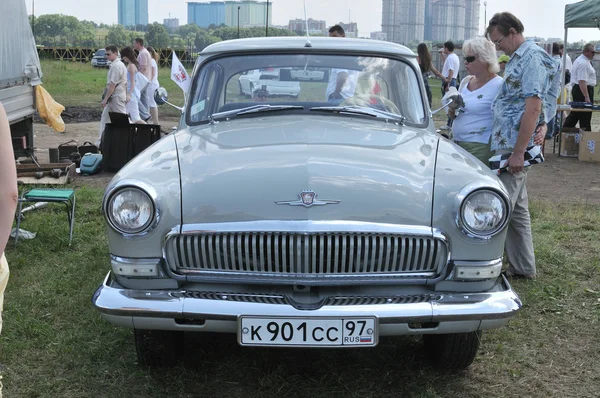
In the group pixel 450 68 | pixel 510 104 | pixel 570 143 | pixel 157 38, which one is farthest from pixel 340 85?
pixel 157 38

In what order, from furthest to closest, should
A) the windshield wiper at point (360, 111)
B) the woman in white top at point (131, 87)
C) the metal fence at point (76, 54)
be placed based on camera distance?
the metal fence at point (76, 54) < the woman in white top at point (131, 87) < the windshield wiper at point (360, 111)

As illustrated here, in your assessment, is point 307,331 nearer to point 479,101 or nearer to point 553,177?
point 479,101

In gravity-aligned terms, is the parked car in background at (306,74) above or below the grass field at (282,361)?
above

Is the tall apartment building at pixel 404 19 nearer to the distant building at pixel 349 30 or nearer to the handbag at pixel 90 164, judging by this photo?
the distant building at pixel 349 30

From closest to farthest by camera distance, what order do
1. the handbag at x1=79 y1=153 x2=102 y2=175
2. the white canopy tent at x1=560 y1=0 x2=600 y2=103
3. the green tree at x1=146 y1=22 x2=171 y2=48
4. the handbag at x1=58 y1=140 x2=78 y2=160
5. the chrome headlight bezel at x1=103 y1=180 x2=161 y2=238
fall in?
the chrome headlight bezel at x1=103 y1=180 x2=161 y2=238 < the handbag at x1=79 y1=153 x2=102 y2=175 < the handbag at x1=58 y1=140 x2=78 y2=160 < the white canopy tent at x1=560 y1=0 x2=600 y2=103 < the green tree at x1=146 y1=22 x2=171 y2=48

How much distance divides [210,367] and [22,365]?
1033 mm

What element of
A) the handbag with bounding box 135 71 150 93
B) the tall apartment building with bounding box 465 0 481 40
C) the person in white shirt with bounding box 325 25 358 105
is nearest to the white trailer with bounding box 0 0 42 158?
the handbag with bounding box 135 71 150 93

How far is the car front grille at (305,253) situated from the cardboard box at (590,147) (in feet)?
33.8

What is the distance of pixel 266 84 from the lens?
5.23 metres

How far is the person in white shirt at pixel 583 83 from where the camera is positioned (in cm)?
1434

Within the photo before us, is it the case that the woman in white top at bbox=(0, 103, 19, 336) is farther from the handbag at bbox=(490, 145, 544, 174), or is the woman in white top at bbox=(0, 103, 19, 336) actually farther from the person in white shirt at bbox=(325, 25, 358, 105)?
the handbag at bbox=(490, 145, 544, 174)

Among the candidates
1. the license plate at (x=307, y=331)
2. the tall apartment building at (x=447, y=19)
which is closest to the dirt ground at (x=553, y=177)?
the license plate at (x=307, y=331)

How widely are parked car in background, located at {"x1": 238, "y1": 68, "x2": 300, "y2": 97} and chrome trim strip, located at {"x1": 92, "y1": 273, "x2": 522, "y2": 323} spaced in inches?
72.8

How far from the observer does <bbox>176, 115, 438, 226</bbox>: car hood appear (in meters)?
3.68
